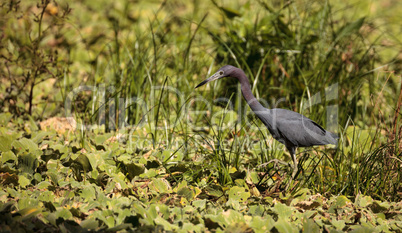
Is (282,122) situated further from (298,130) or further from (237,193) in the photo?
(237,193)

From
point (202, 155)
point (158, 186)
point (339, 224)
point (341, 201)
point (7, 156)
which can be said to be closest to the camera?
point (339, 224)

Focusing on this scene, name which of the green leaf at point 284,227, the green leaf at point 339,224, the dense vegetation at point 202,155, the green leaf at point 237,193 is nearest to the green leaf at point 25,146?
the dense vegetation at point 202,155

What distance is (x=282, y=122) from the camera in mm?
3217

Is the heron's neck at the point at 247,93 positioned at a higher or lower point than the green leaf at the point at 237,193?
higher

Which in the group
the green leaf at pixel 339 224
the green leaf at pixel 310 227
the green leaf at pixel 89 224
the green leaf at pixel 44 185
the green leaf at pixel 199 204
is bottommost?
the green leaf at pixel 339 224

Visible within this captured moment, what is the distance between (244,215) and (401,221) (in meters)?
1.06

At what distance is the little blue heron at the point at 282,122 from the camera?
10.5 ft

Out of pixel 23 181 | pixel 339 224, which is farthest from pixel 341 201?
pixel 23 181

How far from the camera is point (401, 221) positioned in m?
2.88

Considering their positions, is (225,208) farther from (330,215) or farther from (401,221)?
(401,221)

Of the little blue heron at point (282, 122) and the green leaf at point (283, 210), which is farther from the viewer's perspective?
the little blue heron at point (282, 122)

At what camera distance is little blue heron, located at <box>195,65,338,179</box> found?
126 inches

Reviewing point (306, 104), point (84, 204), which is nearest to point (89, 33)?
point (306, 104)

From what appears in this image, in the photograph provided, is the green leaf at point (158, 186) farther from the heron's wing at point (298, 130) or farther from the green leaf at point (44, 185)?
the heron's wing at point (298, 130)
